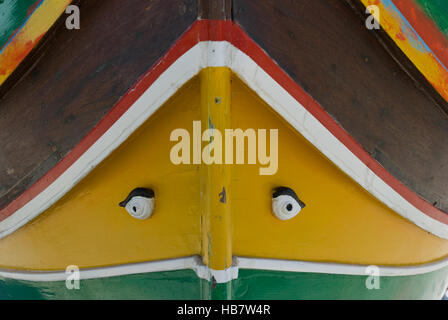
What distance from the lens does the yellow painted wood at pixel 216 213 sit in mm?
1024

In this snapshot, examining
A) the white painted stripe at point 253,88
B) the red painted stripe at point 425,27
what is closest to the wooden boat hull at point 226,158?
the white painted stripe at point 253,88

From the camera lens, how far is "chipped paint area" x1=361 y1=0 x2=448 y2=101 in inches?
37.7

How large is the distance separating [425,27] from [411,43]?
149 mm

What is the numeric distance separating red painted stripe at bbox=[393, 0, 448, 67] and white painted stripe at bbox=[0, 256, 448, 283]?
2.37 ft

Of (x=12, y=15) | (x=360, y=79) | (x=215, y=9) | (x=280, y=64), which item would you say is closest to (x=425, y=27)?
(x=360, y=79)

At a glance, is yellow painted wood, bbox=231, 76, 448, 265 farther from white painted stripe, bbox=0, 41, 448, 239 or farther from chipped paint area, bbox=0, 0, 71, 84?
chipped paint area, bbox=0, 0, 71, 84

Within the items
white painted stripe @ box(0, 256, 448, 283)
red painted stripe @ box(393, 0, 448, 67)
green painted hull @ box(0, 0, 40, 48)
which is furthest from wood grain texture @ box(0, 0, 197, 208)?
red painted stripe @ box(393, 0, 448, 67)

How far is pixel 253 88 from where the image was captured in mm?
924

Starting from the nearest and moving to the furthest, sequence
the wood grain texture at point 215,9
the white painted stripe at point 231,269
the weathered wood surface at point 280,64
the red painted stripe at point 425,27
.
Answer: the wood grain texture at point 215,9
the weathered wood surface at point 280,64
the red painted stripe at point 425,27
the white painted stripe at point 231,269

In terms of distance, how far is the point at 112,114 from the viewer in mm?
979

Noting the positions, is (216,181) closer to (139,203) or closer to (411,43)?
(139,203)

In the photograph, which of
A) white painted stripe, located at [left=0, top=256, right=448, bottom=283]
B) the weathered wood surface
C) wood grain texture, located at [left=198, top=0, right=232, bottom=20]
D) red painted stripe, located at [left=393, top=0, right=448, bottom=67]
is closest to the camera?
wood grain texture, located at [left=198, top=0, right=232, bottom=20]

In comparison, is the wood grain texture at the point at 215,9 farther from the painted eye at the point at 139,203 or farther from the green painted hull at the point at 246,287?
the green painted hull at the point at 246,287

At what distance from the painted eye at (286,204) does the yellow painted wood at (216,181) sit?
0.15 meters
